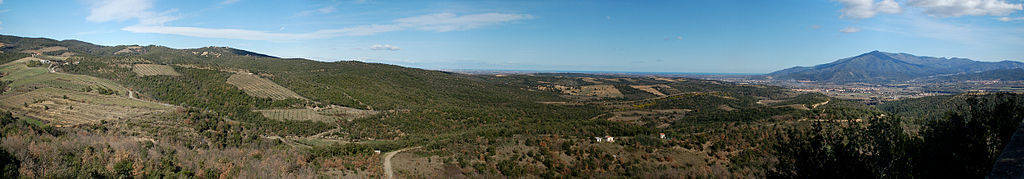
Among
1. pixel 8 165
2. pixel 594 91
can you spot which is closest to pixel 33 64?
pixel 8 165

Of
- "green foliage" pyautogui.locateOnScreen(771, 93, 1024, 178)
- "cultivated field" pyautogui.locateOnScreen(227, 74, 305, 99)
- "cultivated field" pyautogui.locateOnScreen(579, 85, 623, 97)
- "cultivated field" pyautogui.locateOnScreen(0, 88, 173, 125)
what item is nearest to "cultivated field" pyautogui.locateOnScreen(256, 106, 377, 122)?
"cultivated field" pyautogui.locateOnScreen(227, 74, 305, 99)

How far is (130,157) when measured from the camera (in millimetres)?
16078

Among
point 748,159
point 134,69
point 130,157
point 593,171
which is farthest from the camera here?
point 134,69

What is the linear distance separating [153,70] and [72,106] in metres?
46.9

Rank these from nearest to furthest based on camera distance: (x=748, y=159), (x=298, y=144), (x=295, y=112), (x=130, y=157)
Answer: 1. (x=130, y=157)
2. (x=748, y=159)
3. (x=298, y=144)
4. (x=295, y=112)

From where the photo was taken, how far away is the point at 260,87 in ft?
265

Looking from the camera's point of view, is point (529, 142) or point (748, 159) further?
point (529, 142)

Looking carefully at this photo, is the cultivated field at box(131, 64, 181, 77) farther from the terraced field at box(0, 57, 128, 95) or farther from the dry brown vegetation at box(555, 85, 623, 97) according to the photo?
the dry brown vegetation at box(555, 85, 623, 97)

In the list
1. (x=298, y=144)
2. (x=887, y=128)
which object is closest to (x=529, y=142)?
(x=887, y=128)

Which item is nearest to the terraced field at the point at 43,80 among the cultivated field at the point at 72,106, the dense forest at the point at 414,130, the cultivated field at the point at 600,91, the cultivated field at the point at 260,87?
the dense forest at the point at 414,130

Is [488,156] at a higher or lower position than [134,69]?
lower

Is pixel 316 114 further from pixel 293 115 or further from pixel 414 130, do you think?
pixel 414 130

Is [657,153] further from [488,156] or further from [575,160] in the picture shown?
[488,156]

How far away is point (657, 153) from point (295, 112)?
64.1m
